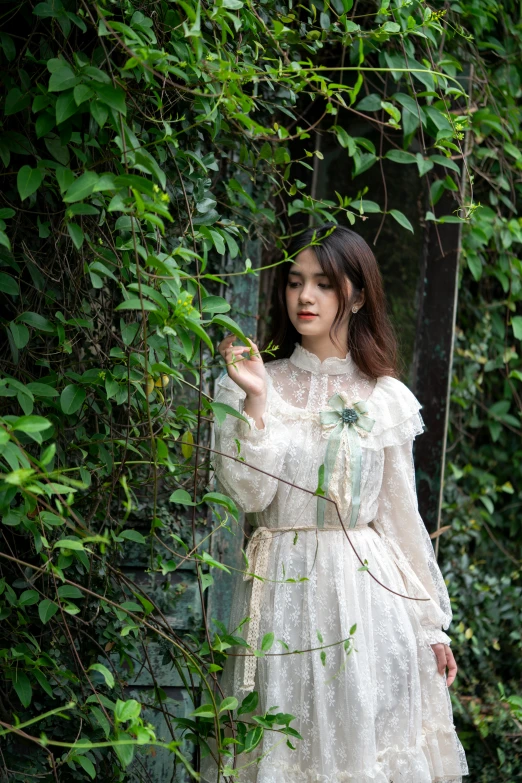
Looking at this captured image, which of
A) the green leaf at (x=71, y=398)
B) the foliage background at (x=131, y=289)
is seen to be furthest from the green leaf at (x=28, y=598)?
the green leaf at (x=71, y=398)

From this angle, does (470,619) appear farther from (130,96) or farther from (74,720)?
(130,96)

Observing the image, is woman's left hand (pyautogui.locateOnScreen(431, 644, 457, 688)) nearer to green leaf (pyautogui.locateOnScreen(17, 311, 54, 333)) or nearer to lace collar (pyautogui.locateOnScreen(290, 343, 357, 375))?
lace collar (pyautogui.locateOnScreen(290, 343, 357, 375))

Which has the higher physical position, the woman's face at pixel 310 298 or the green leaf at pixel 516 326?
the green leaf at pixel 516 326

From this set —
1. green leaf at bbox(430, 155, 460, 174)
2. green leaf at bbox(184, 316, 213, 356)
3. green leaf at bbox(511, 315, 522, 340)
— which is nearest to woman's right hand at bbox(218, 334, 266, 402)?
green leaf at bbox(184, 316, 213, 356)

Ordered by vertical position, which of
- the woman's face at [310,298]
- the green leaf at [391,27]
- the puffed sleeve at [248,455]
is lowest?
the puffed sleeve at [248,455]

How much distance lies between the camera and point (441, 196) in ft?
9.94

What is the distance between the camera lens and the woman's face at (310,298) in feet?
7.64

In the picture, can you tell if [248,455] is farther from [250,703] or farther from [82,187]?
[82,187]

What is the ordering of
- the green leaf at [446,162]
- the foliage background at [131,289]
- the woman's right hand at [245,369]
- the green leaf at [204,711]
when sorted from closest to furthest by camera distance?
the foliage background at [131,289], the green leaf at [204,711], the woman's right hand at [245,369], the green leaf at [446,162]

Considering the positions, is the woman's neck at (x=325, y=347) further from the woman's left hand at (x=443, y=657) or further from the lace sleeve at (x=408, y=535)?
the woman's left hand at (x=443, y=657)

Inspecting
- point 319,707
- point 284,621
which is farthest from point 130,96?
point 319,707

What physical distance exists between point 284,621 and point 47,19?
140cm

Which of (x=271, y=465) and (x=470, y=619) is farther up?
(x=271, y=465)

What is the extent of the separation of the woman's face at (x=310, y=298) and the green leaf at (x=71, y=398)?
2.32 ft
